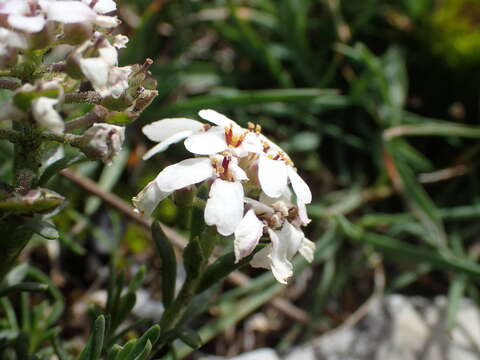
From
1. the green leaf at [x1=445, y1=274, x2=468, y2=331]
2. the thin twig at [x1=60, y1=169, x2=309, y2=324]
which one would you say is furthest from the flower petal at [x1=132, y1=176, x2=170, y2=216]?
the green leaf at [x1=445, y1=274, x2=468, y2=331]

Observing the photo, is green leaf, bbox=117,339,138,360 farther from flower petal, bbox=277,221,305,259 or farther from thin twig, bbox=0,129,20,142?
thin twig, bbox=0,129,20,142

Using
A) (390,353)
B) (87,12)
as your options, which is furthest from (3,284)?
(390,353)

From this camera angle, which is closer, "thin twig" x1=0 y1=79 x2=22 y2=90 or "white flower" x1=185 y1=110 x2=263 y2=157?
"thin twig" x1=0 y1=79 x2=22 y2=90

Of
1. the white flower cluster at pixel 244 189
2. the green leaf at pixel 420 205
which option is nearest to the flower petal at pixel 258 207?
the white flower cluster at pixel 244 189

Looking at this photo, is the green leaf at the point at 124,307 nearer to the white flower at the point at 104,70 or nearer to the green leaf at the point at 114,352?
the green leaf at the point at 114,352

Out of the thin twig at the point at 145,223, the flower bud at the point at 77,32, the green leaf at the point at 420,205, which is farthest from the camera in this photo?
the green leaf at the point at 420,205

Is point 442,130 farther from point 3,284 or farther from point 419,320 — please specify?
point 3,284
